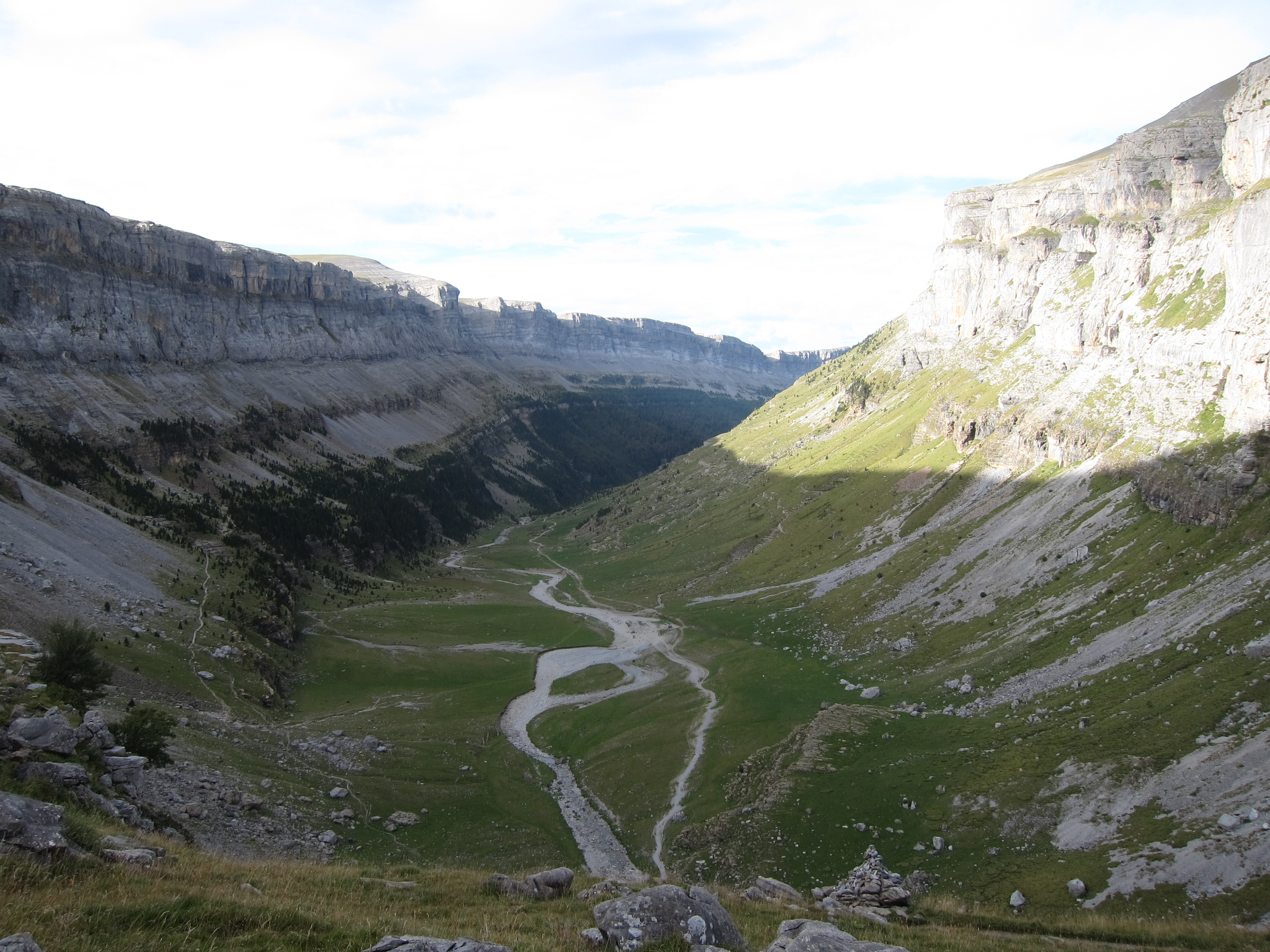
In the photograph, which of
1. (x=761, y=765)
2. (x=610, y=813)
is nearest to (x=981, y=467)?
(x=761, y=765)

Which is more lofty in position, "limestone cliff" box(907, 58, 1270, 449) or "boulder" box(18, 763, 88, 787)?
"limestone cliff" box(907, 58, 1270, 449)

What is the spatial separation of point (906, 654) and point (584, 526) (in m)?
126

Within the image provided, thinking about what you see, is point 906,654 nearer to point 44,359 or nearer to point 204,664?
point 204,664

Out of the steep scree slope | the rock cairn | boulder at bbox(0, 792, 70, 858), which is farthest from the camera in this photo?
the steep scree slope

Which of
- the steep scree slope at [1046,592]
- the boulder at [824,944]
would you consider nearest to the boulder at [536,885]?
the boulder at [824,944]

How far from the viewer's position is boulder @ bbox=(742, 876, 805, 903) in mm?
29953

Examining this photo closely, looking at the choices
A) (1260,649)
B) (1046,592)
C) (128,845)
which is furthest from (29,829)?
(1046,592)

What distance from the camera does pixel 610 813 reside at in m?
57.8

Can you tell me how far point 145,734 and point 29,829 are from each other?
922 inches

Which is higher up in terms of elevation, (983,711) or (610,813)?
(983,711)

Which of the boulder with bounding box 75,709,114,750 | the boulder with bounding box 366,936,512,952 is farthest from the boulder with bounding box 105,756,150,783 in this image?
the boulder with bounding box 366,936,512,952

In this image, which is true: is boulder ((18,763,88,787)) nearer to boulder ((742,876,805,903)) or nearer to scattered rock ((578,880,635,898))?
scattered rock ((578,880,635,898))

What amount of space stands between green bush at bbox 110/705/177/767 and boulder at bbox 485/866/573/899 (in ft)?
78.3

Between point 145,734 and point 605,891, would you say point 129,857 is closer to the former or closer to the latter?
point 605,891
